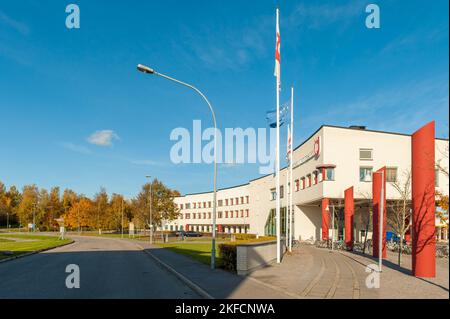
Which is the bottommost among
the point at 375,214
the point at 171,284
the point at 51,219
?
the point at 51,219

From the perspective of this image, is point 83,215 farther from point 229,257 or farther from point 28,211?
point 229,257

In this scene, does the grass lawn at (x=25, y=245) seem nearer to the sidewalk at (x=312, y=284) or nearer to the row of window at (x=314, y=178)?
the sidewalk at (x=312, y=284)

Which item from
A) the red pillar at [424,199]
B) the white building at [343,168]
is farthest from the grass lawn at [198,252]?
the white building at [343,168]

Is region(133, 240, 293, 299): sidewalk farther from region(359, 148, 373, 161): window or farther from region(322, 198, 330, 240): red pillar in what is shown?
region(359, 148, 373, 161): window

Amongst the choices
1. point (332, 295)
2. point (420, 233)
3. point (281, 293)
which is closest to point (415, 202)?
point (420, 233)

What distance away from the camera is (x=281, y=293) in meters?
10.8

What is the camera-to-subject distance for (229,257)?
17.2 meters

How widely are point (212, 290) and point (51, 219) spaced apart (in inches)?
3952

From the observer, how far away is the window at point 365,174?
41.2m

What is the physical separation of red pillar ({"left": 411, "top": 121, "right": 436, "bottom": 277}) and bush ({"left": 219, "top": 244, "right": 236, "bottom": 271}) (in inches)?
286

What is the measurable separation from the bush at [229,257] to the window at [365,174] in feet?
89.6
